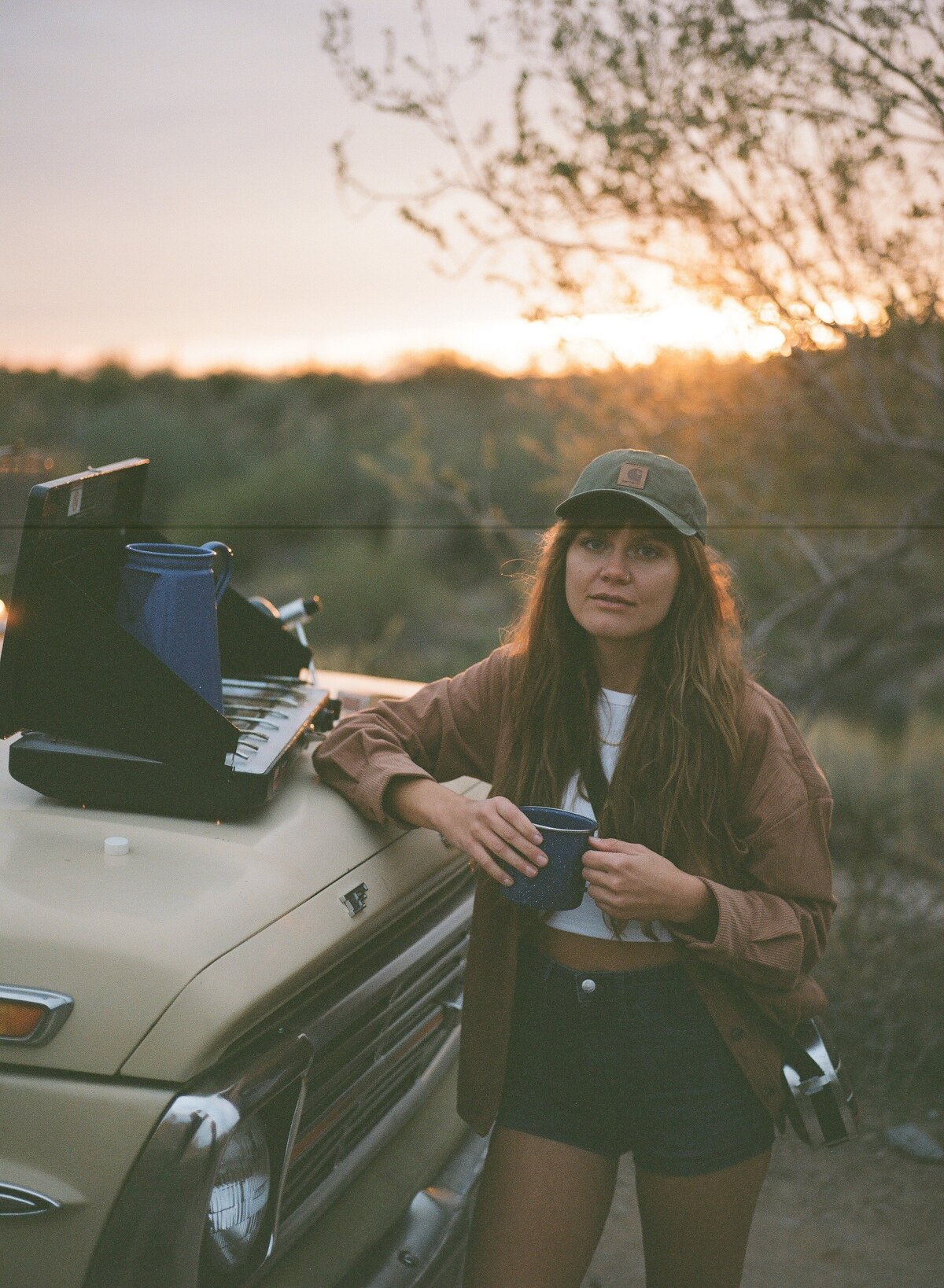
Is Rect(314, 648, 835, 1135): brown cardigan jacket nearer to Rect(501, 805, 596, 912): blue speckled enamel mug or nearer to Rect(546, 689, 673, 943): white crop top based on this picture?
Rect(546, 689, 673, 943): white crop top

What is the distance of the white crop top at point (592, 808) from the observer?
6.28 ft

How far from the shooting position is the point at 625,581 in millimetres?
1979

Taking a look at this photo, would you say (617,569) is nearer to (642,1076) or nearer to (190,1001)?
(642,1076)

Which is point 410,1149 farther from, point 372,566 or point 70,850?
point 372,566

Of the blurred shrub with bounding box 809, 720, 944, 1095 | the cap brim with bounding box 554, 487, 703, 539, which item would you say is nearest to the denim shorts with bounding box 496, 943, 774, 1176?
the cap brim with bounding box 554, 487, 703, 539

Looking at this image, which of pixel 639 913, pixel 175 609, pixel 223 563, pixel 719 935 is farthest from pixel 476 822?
pixel 223 563

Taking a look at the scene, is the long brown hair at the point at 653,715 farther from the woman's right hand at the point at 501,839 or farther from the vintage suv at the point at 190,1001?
the vintage suv at the point at 190,1001

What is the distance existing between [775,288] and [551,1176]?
11.5 ft

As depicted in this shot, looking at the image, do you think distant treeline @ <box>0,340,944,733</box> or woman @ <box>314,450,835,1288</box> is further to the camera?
distant treeline @ <box>0,340,944,733</box>

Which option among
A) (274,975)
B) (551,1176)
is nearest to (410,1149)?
(551,1176)

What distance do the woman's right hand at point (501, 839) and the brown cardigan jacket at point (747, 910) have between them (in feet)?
0.58

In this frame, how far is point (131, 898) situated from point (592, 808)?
79 centimetres

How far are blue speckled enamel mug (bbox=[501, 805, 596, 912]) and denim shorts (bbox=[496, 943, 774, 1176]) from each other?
0.20m

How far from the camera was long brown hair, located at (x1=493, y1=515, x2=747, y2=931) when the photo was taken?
75.9 inches
